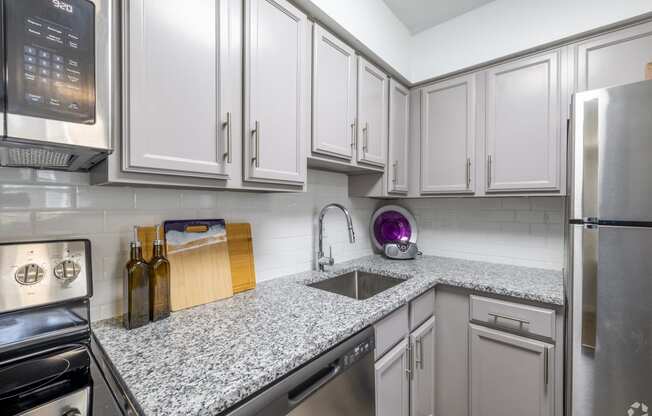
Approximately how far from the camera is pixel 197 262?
3.75ft

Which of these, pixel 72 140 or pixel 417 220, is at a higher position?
pixel 72 140

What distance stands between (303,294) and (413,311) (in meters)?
0.55

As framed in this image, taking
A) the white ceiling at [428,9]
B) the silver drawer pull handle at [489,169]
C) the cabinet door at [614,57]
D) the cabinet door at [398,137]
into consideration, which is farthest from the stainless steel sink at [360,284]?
the white ceiling at [428,9]

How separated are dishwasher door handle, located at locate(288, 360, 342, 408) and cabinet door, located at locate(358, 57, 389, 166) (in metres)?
1.08

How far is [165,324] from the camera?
93 cm

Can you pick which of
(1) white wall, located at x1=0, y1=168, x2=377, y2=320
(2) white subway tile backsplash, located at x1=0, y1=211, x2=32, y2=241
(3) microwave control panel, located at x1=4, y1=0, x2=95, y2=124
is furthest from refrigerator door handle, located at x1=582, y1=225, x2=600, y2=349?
(2) white subway tile backsplash, located at x1=0, y1=211, x2=32, y2=241

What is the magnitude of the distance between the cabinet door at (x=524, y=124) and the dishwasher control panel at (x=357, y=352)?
1.27 m

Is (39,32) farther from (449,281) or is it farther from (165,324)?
(449,281)

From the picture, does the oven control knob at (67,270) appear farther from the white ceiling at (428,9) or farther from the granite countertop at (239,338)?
the white ceiling at (428,9)

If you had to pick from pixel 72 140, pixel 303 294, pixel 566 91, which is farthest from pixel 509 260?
pixel 72 140

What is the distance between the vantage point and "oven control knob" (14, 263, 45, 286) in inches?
29.8

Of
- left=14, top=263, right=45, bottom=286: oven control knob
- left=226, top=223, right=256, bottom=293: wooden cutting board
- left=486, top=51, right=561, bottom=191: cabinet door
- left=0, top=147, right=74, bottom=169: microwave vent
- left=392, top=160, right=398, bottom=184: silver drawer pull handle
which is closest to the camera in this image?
left=0, top=147, right=74, bottom=169: microwave vent

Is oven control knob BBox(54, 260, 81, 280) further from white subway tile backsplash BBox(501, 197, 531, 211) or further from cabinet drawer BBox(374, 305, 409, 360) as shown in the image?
white subway tile backsplash BBox(501, 197, 531, 211)

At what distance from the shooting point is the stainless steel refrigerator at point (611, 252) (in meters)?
1.01
